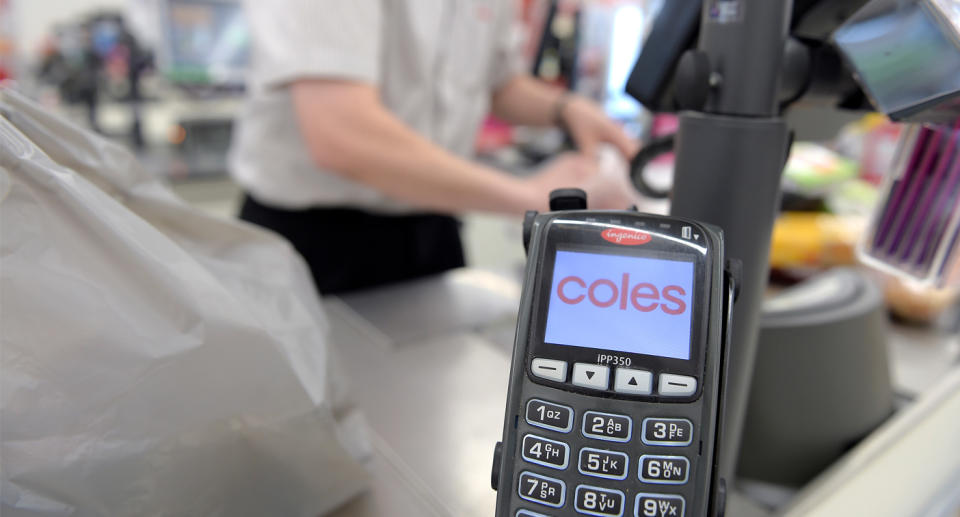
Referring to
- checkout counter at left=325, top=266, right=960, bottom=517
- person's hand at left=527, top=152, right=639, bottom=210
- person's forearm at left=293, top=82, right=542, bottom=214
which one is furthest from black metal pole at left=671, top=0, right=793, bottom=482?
person's forearm at left=293, top=82, right=542, bottom=214

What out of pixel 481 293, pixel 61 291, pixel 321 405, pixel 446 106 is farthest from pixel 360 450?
pixel 446 106

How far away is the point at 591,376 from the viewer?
284mm

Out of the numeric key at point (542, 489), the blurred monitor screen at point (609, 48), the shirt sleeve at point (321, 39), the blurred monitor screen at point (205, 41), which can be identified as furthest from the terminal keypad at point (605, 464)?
the blurred monitor screen at point (609, 48)

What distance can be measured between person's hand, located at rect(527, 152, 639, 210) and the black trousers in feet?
1.09

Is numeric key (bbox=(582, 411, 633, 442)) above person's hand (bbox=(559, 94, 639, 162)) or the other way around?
the other way around

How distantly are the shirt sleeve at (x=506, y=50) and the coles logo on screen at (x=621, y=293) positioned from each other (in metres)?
0.86

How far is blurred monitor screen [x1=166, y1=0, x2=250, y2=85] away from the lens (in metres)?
2.09

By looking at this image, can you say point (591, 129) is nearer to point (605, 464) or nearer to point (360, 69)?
point (360, 69)

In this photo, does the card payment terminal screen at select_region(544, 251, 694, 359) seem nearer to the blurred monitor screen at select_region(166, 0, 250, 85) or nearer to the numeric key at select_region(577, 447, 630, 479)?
the numeric key at select_region(577, 447, 630, 479)

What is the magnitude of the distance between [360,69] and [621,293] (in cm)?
56

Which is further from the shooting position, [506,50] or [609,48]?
[609,48]

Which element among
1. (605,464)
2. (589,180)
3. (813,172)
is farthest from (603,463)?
(813,172)

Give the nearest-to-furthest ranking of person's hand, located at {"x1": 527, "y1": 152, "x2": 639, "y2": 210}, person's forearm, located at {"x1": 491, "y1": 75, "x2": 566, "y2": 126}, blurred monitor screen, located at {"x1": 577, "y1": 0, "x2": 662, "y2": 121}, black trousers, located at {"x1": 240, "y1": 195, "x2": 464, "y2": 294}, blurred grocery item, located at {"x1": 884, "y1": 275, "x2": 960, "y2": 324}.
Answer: person's hand, located at {"x1": 527, "y1": 152, "x2": 639, "y2": 210} < blurred grocery item, located at {"x1": 884, "y1": 275, "x2": 960, "y2": 324} < black trousers, located at {"x1": 240, "y1": 195, "x2": 464, "y2": 294} < person's forearm, located at {"x1": 491, "y1": 75, "x2": 566, "y2": 126} < blurred monitor screen, located at {"x1": 577, "y1": 0, "x2": 662, "y2": 121}

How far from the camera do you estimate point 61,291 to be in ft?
0.96
